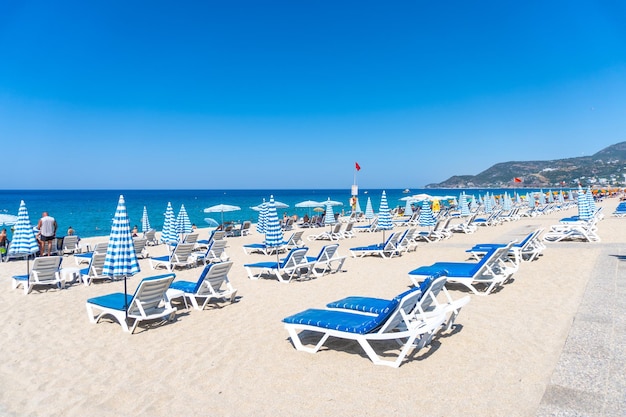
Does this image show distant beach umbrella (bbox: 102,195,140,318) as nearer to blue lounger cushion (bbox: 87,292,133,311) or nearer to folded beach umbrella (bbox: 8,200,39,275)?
blue lounger cushion (bbox: 87,292,133,311)

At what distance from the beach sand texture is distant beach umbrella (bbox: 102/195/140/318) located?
0.81m

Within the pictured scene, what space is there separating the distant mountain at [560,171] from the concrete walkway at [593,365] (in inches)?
3757

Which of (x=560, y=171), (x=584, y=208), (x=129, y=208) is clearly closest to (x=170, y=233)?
(x=584, y=208)

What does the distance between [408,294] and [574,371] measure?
1588 millimetres

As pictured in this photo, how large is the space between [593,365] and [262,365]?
311 cm

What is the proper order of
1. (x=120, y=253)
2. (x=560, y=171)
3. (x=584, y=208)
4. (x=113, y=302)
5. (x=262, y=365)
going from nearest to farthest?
A: (x=262, y=365) → (x=120, y=253) → (x=113, y=302) → (x=584, y=208) → (x=560, y=171)

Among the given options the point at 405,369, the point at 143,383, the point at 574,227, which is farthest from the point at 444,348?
the point at 574,227

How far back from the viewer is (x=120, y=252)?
18.6 feet

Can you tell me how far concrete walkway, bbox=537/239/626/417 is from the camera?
10.7 feet

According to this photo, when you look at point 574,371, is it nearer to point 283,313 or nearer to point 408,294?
point 408,294

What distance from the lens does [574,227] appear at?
13773mm

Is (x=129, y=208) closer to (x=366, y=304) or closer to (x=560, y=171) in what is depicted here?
(x=366, y=304)

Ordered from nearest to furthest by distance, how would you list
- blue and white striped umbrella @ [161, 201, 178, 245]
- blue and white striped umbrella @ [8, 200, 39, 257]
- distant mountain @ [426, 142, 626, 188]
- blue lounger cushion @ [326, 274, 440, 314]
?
1. blue lounger cushion @ [326, 274, 440, 314]
2. blue and white striped umbrella @ [8, 200, 39, 257]
3. blue and white striped umbrella @ [161, 201, 178, 245]
4. distant mountain @ [426, 142, 626, 188]

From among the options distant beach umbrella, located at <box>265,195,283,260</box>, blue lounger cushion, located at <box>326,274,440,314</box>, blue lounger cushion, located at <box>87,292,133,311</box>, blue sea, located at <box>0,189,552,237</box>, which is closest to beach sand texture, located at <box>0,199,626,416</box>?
blue lounger cushion, located at <box>87,292,133,311</box>
